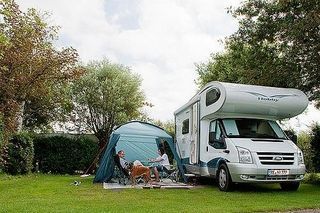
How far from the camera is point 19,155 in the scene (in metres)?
19.0

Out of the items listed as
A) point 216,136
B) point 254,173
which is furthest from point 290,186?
point 216,136

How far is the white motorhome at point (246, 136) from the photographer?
39.4ft

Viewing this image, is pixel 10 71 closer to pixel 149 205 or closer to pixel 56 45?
pixel 56 45

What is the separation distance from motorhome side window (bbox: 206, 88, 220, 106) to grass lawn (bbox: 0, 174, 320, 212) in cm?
264

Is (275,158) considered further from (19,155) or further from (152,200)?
(19,155)

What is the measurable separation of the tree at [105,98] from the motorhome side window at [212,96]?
21008 mm

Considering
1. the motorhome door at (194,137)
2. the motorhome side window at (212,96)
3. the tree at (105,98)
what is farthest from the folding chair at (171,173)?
the tree at (105,98)

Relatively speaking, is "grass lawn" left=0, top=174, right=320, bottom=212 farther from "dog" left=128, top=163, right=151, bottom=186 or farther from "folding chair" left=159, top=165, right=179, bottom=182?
"folding chair" left=159, top=165, right=179, bottom=182

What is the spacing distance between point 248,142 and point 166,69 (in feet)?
50.2

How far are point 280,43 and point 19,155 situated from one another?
11.6m

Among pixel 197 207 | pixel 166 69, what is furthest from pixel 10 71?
pixel 197 207

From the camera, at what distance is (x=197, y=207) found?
908 centimetres

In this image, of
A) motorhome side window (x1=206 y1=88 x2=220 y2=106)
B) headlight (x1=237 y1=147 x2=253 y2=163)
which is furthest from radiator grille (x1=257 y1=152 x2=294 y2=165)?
motorhome side window (x1=206 y1=88 x2=220 y2=106)

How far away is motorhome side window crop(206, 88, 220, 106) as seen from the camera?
1308 centimetres
